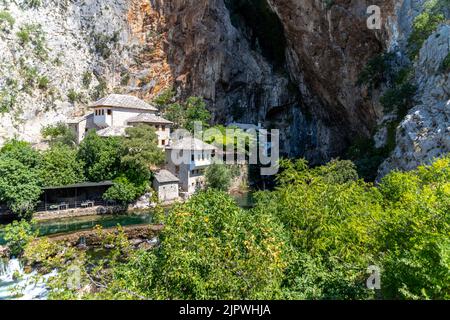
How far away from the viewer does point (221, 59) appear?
164 ft

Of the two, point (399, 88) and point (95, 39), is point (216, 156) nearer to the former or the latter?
point (399, 88)

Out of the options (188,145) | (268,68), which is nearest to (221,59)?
(268,68)

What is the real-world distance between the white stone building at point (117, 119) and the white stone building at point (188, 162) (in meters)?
2.85

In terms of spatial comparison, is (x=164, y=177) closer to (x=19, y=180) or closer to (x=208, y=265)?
(x=19, y=180)

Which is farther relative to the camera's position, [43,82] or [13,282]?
[43,82]

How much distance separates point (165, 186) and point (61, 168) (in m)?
9.07

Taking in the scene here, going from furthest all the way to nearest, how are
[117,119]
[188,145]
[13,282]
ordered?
[117,119], [188,145], [13,282]

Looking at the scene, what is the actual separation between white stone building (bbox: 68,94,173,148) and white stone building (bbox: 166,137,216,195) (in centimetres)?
285

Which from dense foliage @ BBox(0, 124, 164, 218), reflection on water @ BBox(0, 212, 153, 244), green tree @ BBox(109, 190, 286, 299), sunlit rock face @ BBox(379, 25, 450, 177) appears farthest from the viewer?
dense foliage @ BBox(0, 124, 164, 218)

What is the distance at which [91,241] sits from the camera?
1992 cm

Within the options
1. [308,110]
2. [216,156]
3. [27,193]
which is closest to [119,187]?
[27,193]

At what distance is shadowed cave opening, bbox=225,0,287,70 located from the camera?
5359 cm

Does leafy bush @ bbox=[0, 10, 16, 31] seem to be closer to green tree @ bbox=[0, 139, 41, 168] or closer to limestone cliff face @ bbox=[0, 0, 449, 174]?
limestone cliff face @ bbox=[0, 0, 449, 174]

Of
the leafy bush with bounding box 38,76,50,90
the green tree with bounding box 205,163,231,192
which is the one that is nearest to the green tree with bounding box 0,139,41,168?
the green tree with bounding box 205,163,231,192
